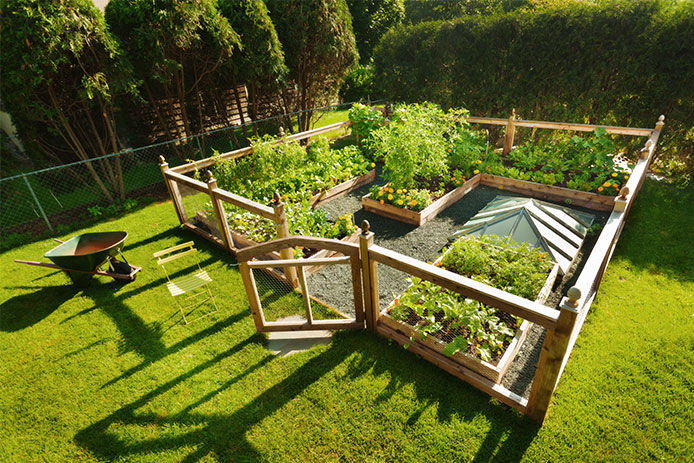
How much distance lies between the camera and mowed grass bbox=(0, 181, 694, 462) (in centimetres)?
290

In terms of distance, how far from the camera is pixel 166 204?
26.8 ft

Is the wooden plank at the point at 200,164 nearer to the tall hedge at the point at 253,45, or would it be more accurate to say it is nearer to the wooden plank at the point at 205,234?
the wooden plank at the point at 205,234

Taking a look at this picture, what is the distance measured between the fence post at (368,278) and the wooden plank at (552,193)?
17.0 feet

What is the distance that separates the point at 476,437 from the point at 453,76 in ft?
33.5

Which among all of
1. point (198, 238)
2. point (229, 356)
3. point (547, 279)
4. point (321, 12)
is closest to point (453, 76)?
point (321, 12)

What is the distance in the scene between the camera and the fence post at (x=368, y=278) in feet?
10.9

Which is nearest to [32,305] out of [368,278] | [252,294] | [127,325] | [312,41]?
[127,325]

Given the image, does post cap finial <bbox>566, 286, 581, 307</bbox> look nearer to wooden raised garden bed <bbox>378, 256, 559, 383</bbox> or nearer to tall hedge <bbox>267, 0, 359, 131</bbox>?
wooden raised garden bed <bbox>378, 256, 559, 383</bbox>

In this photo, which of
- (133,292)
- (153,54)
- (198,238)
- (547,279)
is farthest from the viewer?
(153,54)

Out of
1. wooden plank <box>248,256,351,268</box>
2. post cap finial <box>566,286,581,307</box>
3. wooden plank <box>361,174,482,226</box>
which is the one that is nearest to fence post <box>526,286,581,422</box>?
post cap finial <box>566,286,581,307</box>

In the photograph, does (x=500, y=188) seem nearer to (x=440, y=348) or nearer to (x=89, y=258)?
(x=440, y=348)

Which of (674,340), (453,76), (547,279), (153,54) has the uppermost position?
(153,54)

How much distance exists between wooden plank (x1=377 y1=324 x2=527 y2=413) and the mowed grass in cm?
9

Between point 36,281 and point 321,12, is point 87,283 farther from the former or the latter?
point 321,12
